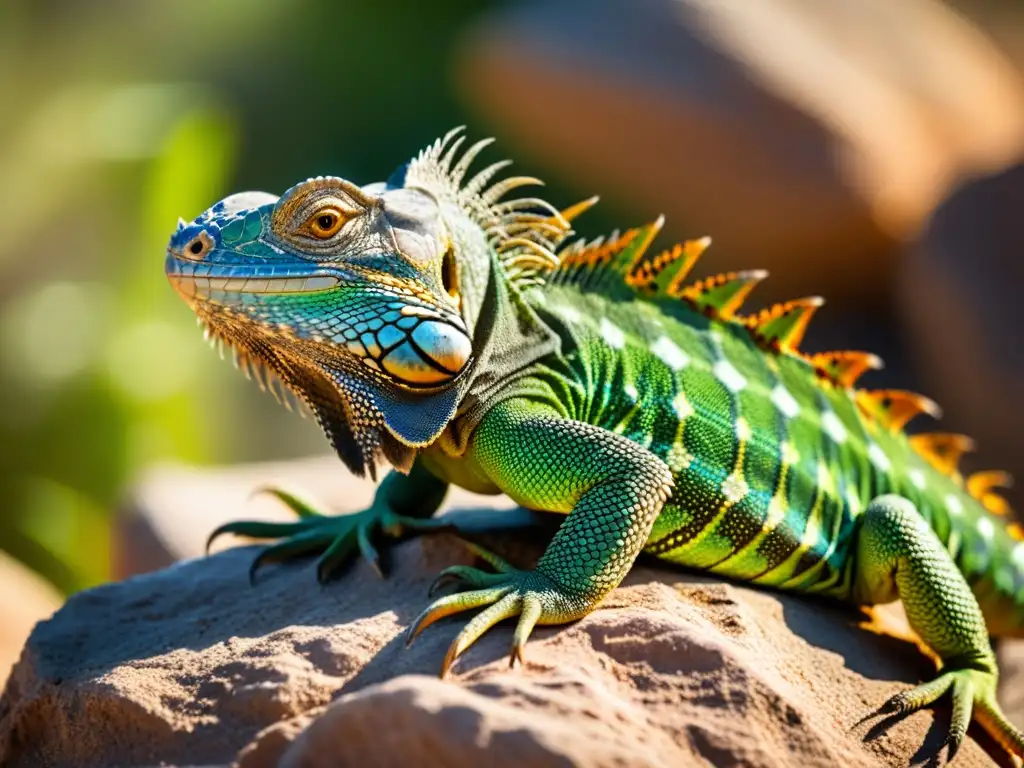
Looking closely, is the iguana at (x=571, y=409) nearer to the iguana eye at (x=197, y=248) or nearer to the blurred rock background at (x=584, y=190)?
the iguana eye at (x=197, y=248)

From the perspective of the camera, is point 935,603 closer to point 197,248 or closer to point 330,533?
point 330,533

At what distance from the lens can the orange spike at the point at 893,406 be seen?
4.25 m

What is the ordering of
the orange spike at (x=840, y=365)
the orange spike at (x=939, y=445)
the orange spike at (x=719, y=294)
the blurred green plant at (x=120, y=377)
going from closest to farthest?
the orange spike at (x=719, y=294) → the orange spike at (x=840, y=365) → the orange spike at (x=939, y=445) → the blurred green plant at (x=120, y=377)

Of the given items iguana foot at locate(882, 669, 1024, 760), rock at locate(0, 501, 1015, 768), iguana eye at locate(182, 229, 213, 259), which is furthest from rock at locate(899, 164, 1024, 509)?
iguana eye at locate(182, 229, 213, 259)

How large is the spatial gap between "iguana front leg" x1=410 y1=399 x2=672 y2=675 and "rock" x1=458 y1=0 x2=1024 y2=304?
645 cm

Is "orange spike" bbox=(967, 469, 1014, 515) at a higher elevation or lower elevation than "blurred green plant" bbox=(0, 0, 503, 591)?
higher

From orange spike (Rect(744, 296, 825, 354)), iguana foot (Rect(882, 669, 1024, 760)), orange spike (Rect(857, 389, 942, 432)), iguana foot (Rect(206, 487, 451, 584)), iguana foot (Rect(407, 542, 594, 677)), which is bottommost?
iguana foot (Rect(206, 487, 451, 584))

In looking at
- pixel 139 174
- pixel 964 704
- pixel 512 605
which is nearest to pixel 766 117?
pixel 139 174

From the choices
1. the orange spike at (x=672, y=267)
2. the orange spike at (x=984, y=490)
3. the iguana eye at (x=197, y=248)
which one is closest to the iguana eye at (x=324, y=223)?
the iguana eye at (x=197, y=248)

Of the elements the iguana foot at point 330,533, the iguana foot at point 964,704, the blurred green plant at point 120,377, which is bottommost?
the blurred green plant at point 120,377

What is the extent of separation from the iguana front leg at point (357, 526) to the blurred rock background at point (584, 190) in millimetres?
1630

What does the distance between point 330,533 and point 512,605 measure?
115cm

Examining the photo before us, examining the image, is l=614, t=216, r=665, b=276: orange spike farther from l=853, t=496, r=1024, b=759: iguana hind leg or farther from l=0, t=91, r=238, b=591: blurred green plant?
l=0, t=91, r=238, b=591: blurred green plant

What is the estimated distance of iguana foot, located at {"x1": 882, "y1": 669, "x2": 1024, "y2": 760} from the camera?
3244 millimetres
